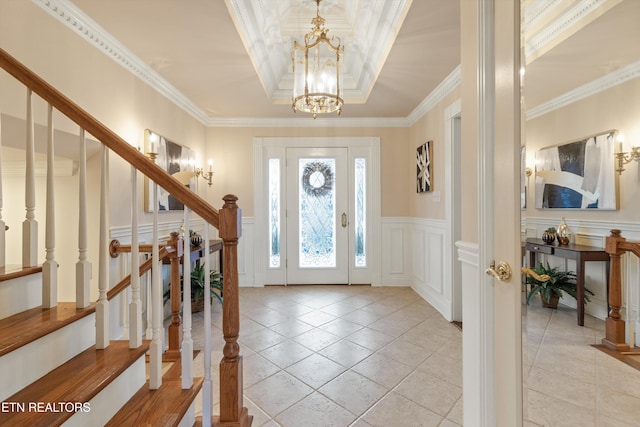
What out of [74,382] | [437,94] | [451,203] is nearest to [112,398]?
[74,382]

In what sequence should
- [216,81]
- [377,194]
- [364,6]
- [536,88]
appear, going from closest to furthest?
[536,88], [364,6], [216,81], [377,194]

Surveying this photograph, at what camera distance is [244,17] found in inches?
88.1

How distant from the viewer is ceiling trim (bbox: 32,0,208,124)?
1811 millimetres

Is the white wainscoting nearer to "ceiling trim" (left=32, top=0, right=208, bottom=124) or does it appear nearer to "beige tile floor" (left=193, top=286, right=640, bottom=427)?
"beige tile floor" (left=193, top=286, right=640, bottom=427)

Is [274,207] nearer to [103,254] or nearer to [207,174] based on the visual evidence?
[207,174]

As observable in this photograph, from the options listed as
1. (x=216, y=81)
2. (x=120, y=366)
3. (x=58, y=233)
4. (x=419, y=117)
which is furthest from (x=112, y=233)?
(x=419, y=117)

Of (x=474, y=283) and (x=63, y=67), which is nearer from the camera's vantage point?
(x=474, y=283)

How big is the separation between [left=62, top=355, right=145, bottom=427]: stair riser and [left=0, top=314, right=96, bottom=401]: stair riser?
25 cm

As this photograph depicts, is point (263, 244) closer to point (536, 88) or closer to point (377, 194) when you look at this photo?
point (377, 194)

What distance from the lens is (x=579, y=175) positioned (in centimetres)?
85

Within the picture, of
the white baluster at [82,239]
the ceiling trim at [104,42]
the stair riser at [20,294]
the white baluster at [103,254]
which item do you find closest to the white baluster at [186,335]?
the white baluster at [103,254]

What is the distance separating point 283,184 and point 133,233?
3067 mm

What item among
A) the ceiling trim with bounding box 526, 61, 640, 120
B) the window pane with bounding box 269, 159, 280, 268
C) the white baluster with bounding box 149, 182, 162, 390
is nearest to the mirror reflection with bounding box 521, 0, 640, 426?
the ceiling trim with bounding box 526, 61, 640, 120

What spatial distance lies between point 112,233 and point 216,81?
1804mm
